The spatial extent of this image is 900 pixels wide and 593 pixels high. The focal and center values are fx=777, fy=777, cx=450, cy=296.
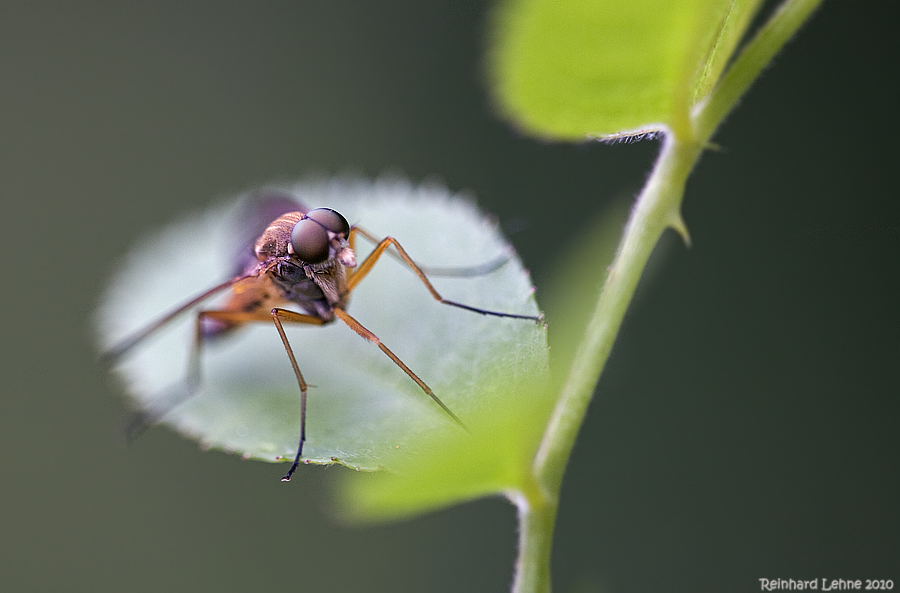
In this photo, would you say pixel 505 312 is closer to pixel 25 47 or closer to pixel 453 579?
pixel 453 579

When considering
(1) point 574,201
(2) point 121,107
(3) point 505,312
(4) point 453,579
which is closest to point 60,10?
(2) point 121,107

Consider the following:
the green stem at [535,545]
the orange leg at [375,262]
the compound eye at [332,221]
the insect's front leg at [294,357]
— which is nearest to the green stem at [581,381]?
the green stem at [535,545]

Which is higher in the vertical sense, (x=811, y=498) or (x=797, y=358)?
(x=797, y=358)

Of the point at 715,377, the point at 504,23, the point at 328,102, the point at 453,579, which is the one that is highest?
the point at 504,23

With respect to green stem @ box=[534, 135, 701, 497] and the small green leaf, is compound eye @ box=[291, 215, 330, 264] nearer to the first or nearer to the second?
the small green leaf

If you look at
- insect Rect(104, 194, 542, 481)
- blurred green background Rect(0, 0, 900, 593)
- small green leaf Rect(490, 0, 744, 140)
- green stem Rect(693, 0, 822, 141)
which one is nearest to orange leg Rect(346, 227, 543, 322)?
insect Rect(104, 194, 542, 481)

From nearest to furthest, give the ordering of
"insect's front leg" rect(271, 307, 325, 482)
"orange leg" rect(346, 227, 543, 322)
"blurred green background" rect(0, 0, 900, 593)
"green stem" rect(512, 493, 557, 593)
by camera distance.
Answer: "green stem" rect(512, 493, 557, 593)
"insect's front leg" rect(271, 307, 325, 482)
"orange leg" rect(346, 227, 543, 322)
"blurred green background" rect(0, 0, 900, 593)

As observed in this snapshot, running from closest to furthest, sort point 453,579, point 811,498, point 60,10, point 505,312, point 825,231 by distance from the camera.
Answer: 1. point 505,312
2. point 811,498
3. point 825,231
4. point 453,579
5. point 60,10
